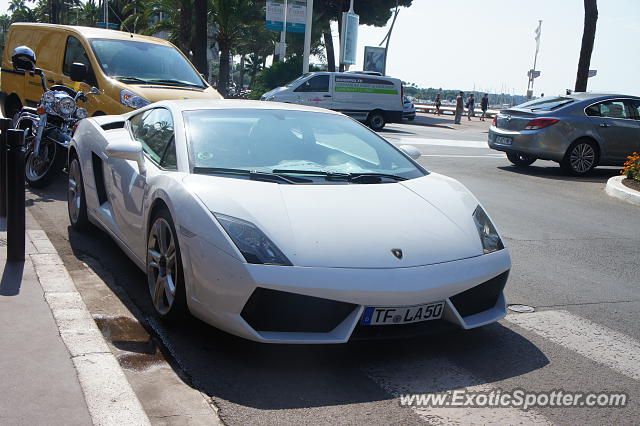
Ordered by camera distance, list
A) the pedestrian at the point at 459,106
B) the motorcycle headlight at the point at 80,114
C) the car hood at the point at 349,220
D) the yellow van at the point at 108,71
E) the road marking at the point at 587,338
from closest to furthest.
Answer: the car hood at the point at 349,220, the road marking at the point at 587,338, the motorcycle headlight at the point at 80,114, the yellow van at the point at 108,71, the pedestrian at the point at 459,106

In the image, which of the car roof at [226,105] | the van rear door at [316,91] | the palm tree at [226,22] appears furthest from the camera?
the palm tree at [226,22]

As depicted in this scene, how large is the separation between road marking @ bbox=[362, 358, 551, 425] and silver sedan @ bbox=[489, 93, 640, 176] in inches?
413

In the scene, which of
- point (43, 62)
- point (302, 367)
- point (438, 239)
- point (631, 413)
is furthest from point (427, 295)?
point (43, 62)

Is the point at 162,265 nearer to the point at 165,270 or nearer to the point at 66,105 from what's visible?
the point at 165,270

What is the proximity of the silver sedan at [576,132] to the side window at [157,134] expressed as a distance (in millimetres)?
9394

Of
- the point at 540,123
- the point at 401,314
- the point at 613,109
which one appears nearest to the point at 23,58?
the point at 401,314

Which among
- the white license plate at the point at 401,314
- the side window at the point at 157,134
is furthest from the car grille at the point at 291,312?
the side window at the point at 157,134

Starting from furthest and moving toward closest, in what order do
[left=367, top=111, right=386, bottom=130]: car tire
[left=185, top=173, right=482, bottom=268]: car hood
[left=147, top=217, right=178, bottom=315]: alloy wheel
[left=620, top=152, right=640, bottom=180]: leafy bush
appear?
[left=367, top=111, right=386, bottom=130]: car tire, [left=620, top=152, right=640, bottom=180]: leafy bush, [left=147, top=217, right=178, bottom=315]: alloy wheel, [left=185, top=173, right=482, bottom=268]: car hood

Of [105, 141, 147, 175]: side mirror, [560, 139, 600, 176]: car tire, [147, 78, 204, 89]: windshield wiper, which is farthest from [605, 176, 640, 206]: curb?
[105, 141, 147, 175]: side mirror

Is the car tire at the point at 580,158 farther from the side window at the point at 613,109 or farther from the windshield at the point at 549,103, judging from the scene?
the windshield at the point at 549,103

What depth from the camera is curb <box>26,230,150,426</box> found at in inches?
126

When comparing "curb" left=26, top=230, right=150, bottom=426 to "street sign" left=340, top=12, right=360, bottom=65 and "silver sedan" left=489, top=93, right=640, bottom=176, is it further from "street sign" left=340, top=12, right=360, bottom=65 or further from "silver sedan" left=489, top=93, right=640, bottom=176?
"street sign" left=340, top=12, right=360, bottom=65

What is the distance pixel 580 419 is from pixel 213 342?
6.35 feet

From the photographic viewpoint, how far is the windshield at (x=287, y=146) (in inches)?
183
